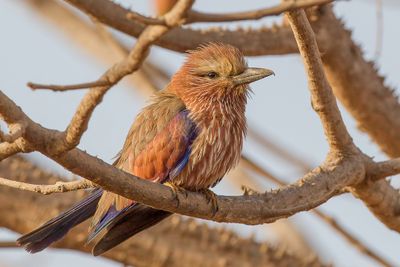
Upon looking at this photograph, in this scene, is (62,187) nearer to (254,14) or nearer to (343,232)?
(254,14)

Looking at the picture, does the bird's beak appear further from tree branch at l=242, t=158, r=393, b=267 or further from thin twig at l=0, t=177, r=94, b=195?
thin twig at l=0, t=177, r=94, b=195

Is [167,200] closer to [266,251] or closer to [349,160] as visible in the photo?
[349,160]

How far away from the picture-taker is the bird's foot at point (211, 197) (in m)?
4.53

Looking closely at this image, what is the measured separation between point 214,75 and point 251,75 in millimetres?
318

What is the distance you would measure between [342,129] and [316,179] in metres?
0.30

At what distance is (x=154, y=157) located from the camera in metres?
5.11

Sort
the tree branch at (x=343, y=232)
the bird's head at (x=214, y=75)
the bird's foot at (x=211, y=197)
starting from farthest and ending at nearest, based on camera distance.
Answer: the tree branch at (x=343, y=232) < the bird's head at (x=214, y=75) < the bird's foot at (x=211, y=197)

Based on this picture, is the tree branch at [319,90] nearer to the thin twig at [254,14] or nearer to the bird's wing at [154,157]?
the thin twig at [254,14]

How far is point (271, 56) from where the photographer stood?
21.2 ft

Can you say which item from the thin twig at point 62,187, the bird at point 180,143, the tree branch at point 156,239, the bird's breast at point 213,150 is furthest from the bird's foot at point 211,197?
the tree branch at point 156,239

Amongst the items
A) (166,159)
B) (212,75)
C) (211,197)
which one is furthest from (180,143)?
(212,75)

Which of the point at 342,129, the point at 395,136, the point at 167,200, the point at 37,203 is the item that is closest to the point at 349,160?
the point at 342,129

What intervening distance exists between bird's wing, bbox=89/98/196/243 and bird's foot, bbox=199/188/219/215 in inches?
8.1

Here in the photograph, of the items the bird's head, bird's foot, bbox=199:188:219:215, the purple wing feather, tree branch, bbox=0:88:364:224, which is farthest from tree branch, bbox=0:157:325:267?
tree branch, bbox=0:88:364:224
